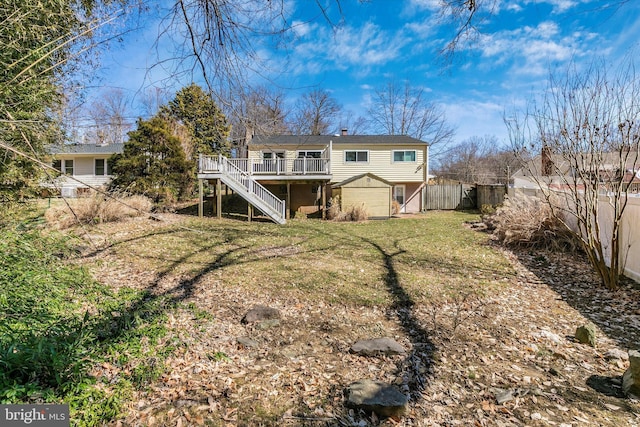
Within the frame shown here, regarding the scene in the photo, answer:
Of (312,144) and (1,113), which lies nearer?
(1,113)

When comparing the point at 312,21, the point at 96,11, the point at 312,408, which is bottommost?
the point at 312,408

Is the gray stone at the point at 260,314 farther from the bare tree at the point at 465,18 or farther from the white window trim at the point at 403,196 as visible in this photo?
the white window trim at the point at 403,196

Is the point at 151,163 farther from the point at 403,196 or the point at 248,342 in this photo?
the point at 403,196

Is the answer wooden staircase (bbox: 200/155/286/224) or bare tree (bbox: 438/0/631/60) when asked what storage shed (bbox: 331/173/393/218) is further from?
bare tree (bbox: 438/0/631/60)

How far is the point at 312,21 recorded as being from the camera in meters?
3.14

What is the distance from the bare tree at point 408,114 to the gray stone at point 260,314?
2524cm

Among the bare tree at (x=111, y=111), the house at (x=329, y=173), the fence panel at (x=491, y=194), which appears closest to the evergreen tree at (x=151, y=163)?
the house at (x=329, y=173)

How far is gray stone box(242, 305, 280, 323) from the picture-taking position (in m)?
3.92

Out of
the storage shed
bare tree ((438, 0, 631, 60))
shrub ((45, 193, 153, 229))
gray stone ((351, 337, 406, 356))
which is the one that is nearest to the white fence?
bare tree ((438, 0, 631, 60))

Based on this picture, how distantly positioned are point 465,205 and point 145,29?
65.8 feet

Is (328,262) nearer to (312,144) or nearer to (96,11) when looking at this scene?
(96,11)

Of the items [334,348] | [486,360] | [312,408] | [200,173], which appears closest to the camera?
[312,408]

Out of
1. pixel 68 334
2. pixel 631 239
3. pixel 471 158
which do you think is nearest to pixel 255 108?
pixel 68 334

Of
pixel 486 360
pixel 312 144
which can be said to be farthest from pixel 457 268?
pixel 312 144
